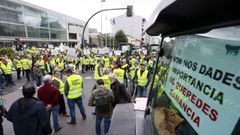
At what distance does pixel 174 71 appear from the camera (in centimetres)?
122

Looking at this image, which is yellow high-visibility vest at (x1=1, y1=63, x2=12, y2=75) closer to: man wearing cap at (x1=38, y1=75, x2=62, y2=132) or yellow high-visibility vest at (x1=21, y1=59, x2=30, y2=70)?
yellow high-visibility vest at (x1=21, y1=59, x2=30, y2=70)

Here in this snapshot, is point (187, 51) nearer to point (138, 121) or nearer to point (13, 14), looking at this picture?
point (138, 121)

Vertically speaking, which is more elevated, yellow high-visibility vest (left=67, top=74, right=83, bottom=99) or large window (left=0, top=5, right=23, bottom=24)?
large window (left=0, top=5, right=23, bottom=24)

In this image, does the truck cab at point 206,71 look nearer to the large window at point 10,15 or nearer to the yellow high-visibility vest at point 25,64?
the yellow high-visibility vest at point 25,64

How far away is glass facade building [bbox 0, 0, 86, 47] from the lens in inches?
1340

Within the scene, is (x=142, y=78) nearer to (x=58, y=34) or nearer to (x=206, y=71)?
(x=206, y=71)

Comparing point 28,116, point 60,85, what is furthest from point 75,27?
point 28,116

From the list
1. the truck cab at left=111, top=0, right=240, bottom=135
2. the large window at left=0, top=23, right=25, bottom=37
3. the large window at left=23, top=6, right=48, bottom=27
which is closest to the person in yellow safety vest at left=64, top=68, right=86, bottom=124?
the truck cab at left=111, top=0, right=240, bottom=135

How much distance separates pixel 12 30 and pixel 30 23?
747 cm

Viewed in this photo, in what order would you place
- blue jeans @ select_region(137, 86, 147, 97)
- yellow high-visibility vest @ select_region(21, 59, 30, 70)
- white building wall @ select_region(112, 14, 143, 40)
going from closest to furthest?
blue jeans @ select_region(137, 86, 147, 97) < yellow high-visibility vest @ select_region(21, 59, 30, 70) < white building wall @ select_region(112, 14, 143, 40)

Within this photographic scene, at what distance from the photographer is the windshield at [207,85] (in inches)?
24.0

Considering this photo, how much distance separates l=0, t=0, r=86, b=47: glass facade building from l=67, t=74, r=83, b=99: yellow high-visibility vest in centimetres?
3528

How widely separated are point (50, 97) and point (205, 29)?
429cm

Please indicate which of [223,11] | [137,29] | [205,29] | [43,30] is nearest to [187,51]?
[205,29]
